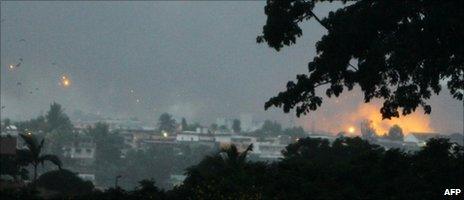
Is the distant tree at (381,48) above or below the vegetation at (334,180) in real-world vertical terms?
above

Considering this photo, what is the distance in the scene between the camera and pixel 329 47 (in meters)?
20.5

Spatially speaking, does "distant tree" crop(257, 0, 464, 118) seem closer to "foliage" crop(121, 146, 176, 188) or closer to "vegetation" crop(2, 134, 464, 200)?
"vegetation" crop(2, 134, 464, 200)

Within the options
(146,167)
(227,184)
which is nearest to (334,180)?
(227,184)

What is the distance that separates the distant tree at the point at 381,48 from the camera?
1792cm

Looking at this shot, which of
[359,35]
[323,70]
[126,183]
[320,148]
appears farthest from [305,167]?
[126,183]

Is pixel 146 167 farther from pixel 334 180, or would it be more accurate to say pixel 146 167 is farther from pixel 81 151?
pixel 334 180

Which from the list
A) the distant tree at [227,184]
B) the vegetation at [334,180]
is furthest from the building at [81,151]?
the vegetation at [334,180]

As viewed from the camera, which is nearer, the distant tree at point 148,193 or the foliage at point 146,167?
the distant tree at point 148,193

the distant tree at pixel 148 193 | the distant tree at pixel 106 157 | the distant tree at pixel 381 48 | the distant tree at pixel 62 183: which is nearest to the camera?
the distant tree at pixel 381 48

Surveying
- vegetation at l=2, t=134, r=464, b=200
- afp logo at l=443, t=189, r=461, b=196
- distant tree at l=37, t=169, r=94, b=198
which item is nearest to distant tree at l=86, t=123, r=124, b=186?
distant tree at l=37, t=169, r=94, b=198

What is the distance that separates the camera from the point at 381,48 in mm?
18078

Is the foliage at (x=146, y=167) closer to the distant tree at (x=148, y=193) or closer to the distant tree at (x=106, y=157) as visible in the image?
the distant tree at (x=106, y=157)

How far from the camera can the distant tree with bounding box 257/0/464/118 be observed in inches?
706

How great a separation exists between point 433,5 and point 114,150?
164268mm
